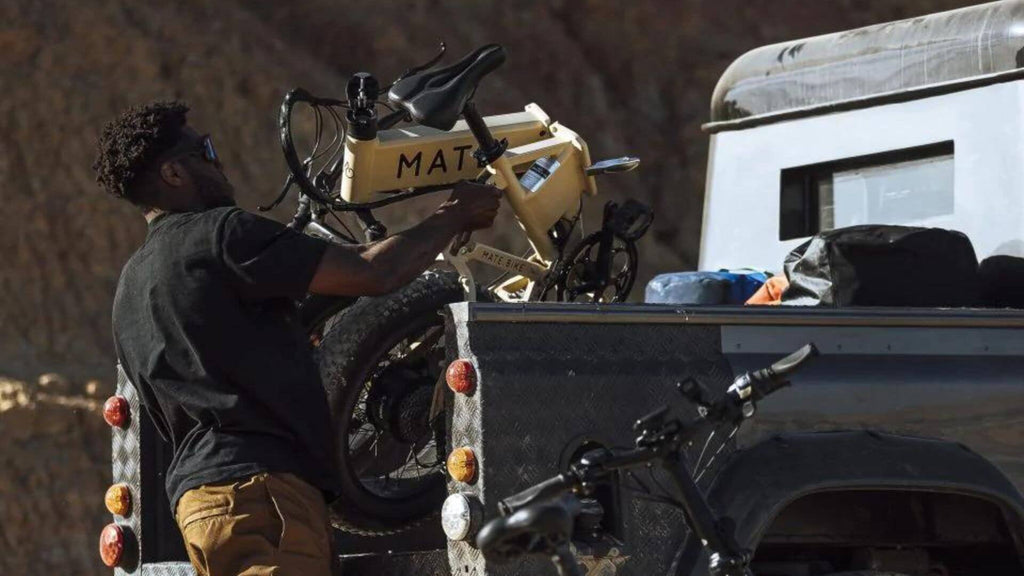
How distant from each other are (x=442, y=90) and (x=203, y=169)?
0.64 meters

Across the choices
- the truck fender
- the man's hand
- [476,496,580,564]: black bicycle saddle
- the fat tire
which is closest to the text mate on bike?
the fat tire

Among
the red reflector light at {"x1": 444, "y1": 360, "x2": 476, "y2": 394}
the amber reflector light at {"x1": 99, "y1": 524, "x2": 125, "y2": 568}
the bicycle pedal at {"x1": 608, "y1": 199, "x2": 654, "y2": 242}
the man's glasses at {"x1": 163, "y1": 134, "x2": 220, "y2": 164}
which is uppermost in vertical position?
the man's glasses at {"x1": 163, "y1": 134, "x2": 220, "y2": 164}

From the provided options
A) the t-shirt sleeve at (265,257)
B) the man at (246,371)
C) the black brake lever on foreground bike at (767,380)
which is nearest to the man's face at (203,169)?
the man at (246,371)

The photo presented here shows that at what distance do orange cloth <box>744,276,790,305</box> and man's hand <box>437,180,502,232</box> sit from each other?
104 centimetres

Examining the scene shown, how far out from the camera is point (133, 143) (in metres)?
4.46

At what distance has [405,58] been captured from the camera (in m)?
15.0

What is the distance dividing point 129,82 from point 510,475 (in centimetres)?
1015

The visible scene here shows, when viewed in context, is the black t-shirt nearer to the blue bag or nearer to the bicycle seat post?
the bicycle seat post

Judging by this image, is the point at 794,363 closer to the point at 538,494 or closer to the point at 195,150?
the point at 538,494

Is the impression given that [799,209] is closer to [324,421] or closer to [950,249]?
[950,249]

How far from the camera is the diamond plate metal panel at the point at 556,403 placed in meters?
4.01

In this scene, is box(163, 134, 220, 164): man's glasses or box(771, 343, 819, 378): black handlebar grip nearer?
box(771, 343, 819, 378): black handlebar grip

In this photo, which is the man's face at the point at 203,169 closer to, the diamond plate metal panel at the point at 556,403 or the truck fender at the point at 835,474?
the diamond plate metal panel at the point at 556,403

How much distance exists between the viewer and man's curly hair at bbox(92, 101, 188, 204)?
445cm
